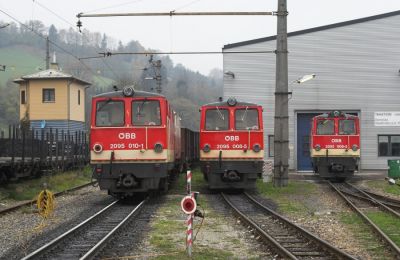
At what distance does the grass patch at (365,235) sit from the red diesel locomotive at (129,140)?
5.29 meters

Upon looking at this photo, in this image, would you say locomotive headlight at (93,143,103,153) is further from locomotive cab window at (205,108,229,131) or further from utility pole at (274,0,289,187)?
utility pole at (274,0,289,187)

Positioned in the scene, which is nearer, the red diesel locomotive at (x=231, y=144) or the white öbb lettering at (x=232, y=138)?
the red diesel locomotive at (x=231, y=144)

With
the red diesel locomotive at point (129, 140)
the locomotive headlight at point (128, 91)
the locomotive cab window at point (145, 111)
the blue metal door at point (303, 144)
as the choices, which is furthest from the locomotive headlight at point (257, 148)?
the blue metal door at point (303, 144)

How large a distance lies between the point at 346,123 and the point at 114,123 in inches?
496

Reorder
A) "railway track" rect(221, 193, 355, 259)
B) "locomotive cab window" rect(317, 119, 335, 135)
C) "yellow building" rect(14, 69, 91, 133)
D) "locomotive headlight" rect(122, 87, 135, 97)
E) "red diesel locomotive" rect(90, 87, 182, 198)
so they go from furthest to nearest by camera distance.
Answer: "yellow building" rect(14, 69, 91, 133) → "locomotive cab window" rect(317, 119, 335, 135) → "locomotive headlight" rect(122, 87, 135, 97) → "red diesel locomotive" rect(90, 87, 182, 198) → "railway track" rect(221, 193, 355, 259)

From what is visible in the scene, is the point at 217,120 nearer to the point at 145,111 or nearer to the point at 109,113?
the point at 145,111

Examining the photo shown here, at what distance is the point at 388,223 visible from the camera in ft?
38.3

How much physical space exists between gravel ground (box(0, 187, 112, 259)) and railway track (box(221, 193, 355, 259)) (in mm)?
3798

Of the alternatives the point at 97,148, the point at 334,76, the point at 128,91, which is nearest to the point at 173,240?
the point at 97,148

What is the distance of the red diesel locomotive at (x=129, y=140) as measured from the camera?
1550 centimetres

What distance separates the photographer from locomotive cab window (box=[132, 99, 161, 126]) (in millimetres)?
15867

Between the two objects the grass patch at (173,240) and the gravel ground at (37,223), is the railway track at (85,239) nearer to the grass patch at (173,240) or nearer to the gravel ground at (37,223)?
the gravel ground at (37,223)

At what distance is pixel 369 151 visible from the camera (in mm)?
32281

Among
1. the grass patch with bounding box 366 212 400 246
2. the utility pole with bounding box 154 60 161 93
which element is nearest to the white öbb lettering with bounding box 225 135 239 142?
the grass patch with bounding box 366 212 400 246
